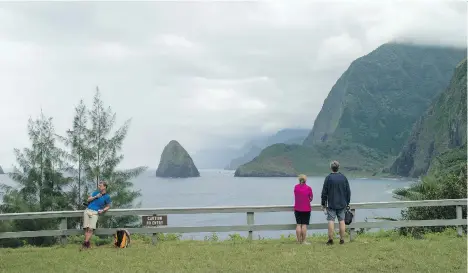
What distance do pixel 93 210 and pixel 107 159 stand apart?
9216 millimetres

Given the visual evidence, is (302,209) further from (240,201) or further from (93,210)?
(240,201)

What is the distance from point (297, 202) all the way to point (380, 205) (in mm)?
2345

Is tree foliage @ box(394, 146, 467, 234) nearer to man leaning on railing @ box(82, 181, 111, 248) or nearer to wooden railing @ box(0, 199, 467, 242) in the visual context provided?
wooden railing @ box(0, 199, 467, 242)

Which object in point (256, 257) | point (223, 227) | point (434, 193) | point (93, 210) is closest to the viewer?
point (256, 257)

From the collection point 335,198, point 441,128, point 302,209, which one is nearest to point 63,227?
point 302,209

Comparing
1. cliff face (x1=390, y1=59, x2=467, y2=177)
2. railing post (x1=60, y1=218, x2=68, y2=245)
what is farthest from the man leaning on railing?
cliff face (x1=390, y1=59, x2=467, y2=177)

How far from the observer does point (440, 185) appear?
53.0 ft

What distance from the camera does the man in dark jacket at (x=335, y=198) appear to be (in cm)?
1191

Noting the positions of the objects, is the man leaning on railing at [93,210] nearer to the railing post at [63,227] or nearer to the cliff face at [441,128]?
the railing post at [63,227]

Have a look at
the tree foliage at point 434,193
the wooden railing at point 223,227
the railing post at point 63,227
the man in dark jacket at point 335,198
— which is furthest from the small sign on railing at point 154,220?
the tree foliage at point 434,193

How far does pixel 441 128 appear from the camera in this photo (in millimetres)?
Answer: 177500

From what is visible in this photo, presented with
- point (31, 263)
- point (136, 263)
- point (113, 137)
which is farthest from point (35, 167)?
point (136, 263)

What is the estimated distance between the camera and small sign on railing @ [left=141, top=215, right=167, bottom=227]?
12445 millimetres

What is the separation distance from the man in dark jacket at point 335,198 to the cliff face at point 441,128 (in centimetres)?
13749
